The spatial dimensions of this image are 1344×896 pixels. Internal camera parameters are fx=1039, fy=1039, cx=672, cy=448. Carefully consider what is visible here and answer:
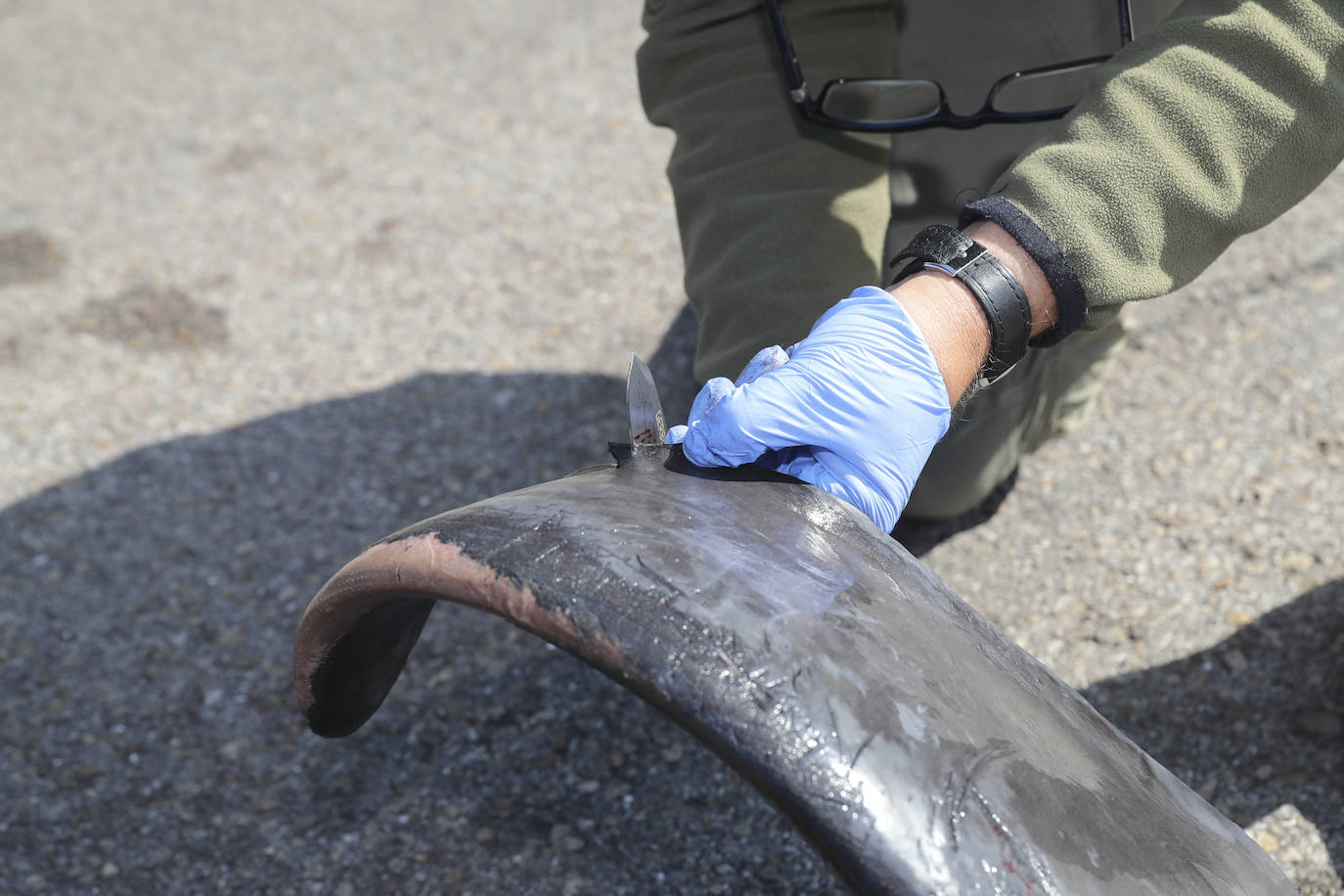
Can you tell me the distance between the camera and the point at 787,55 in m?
1.79

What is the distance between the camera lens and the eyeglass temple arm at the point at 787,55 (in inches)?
70.6

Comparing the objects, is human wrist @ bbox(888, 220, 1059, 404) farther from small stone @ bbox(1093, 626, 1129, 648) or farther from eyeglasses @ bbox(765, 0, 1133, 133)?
small stone @ bbox(1093, 626, 1129, 648)

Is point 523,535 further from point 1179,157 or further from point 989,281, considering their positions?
point 1179,157

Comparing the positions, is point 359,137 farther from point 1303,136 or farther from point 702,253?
point 1303,136

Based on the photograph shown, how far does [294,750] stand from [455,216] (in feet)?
6.55

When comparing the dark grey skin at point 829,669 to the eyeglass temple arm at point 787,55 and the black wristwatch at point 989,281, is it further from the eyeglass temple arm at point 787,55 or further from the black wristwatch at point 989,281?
the eyeglass temple arm at point 787,55

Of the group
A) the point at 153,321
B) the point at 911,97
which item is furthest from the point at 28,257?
the point at 911,97

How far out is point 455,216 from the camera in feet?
11.3

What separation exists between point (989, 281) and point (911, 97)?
0.66 meters

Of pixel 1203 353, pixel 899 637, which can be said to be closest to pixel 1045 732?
pixel 899 637

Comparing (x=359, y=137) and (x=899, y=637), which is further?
(x=359, y=137)

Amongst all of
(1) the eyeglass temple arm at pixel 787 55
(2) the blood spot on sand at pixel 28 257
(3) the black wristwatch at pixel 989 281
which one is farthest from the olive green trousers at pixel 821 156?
(2) the blood spot on sand at pixel 28 257

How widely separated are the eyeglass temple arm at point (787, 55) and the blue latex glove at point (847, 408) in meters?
0.69

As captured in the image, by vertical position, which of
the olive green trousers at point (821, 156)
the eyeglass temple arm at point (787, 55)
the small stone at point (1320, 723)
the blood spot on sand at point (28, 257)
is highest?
the eyeglass temple arm at point (787, 55)
